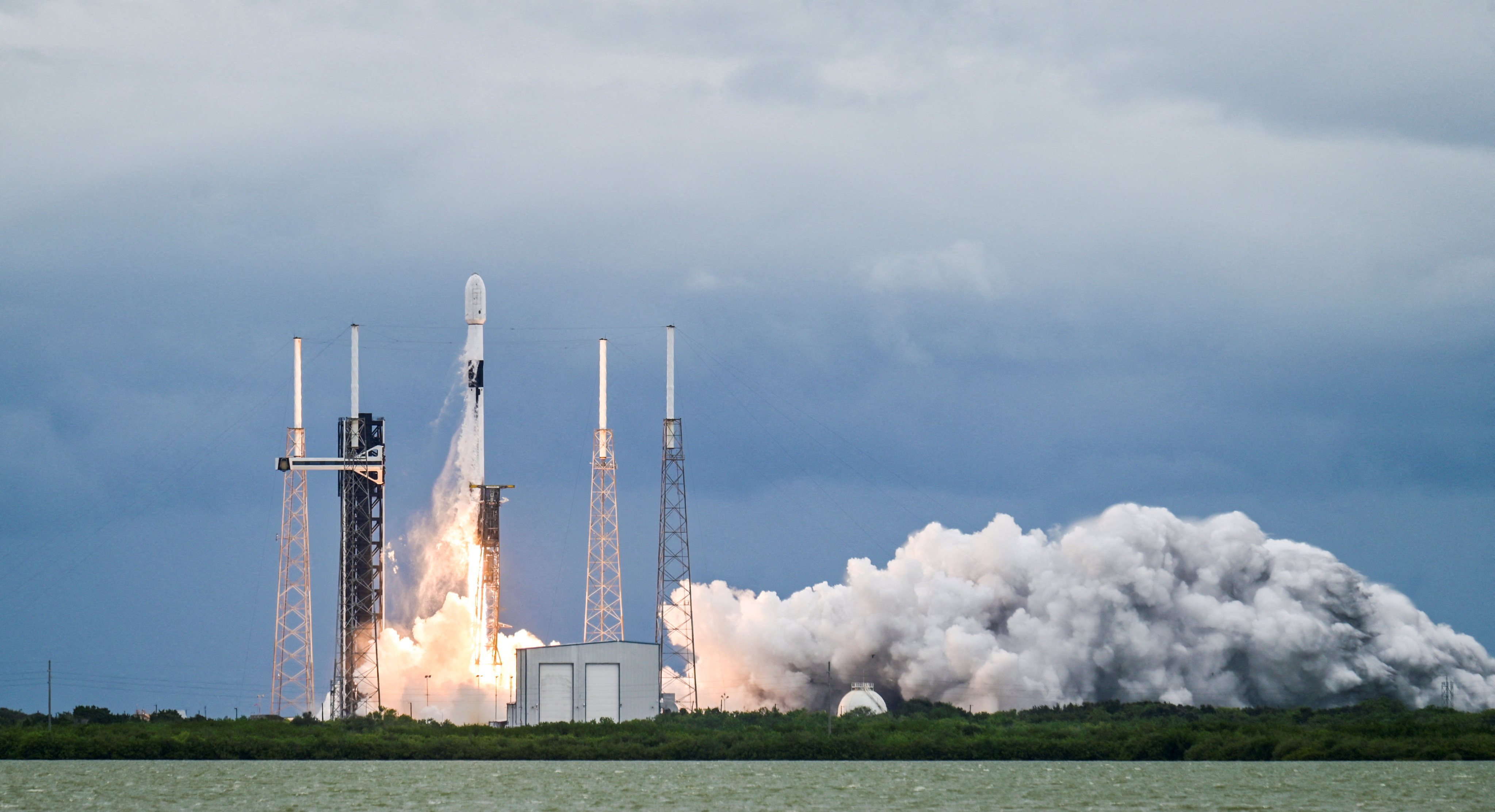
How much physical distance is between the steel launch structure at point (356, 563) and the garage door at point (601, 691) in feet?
30.8

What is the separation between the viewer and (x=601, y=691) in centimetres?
8725

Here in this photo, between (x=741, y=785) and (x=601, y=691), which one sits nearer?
(x=741, y=785)

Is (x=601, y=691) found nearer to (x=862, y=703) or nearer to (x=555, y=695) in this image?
(x=555, y=695)

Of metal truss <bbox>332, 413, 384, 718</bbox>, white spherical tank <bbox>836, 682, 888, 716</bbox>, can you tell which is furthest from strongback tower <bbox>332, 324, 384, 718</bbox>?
white spherical tank <bbox>836, 682, 888, 716</bbox>

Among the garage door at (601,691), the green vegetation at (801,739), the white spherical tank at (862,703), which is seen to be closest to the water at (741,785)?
the green vegetation at (801,739)

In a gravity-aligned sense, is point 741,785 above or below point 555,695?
below

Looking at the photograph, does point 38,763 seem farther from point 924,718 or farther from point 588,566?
point 924,718

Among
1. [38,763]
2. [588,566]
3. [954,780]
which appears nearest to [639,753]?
[588,566]

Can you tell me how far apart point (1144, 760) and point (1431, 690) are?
20.1 m

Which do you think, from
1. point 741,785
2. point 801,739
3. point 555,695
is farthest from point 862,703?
point 741,785

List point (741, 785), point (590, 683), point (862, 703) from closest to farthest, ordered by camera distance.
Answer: point (741, 785), point (590, 683), point (862, 703)

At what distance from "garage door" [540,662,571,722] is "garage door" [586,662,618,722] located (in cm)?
88

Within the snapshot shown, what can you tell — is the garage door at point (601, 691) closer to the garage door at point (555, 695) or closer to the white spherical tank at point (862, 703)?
the garage door at point (555, 695)

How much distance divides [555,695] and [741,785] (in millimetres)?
16648
